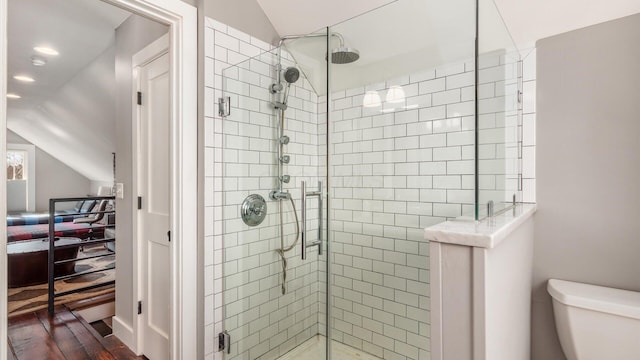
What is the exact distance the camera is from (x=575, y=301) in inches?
54.7

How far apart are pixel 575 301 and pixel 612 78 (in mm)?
1084

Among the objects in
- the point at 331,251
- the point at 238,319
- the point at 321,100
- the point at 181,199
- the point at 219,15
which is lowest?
the point at 238,319

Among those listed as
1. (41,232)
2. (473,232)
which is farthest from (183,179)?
(41,232)

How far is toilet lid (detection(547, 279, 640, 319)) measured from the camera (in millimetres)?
1290

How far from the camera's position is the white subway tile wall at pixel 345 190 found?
1.45m

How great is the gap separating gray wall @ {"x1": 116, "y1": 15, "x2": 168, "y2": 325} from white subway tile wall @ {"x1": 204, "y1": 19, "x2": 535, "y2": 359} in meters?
1.05

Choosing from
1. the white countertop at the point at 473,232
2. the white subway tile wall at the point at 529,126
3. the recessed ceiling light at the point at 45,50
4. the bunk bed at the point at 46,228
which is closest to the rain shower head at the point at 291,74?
the white countertop at the point at 473,232

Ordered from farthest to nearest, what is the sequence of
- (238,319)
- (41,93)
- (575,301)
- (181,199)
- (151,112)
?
(41,93) → (151,112) → (238,319) → (181,199) → (575,301)

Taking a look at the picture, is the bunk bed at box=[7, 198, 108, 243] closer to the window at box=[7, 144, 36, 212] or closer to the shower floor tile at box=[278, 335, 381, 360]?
the window at box=[7, 144, 36, 212]

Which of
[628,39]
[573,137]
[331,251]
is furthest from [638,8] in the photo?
[331,251]

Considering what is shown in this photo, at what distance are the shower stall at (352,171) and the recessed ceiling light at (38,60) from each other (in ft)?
8.84

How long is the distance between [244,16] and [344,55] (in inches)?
29.6

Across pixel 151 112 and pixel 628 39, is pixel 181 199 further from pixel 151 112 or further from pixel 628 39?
pixel 628 39

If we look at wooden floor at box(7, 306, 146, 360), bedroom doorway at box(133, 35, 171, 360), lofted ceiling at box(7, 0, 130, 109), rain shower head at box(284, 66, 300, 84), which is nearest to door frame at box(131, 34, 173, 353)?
bedroom doorway at box(133, 35, 171, 360)
